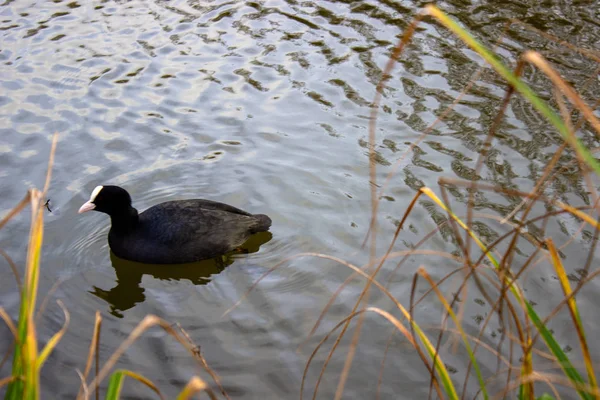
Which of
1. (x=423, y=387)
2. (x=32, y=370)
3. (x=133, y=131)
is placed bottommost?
(x=133, y=131)

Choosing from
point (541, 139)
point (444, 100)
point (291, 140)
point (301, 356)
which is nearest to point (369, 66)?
point (444, 100)

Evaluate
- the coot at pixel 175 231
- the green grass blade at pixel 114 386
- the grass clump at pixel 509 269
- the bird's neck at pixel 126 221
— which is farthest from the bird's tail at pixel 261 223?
the green grass blade at pixel 114 386

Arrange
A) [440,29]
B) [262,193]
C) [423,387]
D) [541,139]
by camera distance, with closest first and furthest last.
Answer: [423,387], [262,193], [541,139], [440,29]

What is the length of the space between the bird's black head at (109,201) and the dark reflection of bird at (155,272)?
16.6 inches

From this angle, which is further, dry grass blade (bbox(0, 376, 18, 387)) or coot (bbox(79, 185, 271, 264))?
coot (bbox(79, 185, 271, 264))

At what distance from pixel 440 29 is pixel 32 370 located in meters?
7.40

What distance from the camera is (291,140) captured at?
21.3 feet

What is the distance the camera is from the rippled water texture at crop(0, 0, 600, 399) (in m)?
4.30

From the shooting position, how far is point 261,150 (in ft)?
20.8

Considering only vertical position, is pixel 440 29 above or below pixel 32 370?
below

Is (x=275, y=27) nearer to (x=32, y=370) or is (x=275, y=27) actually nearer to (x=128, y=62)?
(x=128, y=62)

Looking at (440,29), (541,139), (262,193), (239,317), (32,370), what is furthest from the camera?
(440,29)

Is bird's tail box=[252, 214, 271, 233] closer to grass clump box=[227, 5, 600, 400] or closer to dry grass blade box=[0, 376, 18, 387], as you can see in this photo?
grass clump box=[227, 5, 600, 400]

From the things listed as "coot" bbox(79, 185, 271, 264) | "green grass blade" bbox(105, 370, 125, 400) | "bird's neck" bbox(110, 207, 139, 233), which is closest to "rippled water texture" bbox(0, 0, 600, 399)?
"coot" bbox(79, 185, 271, 264)
